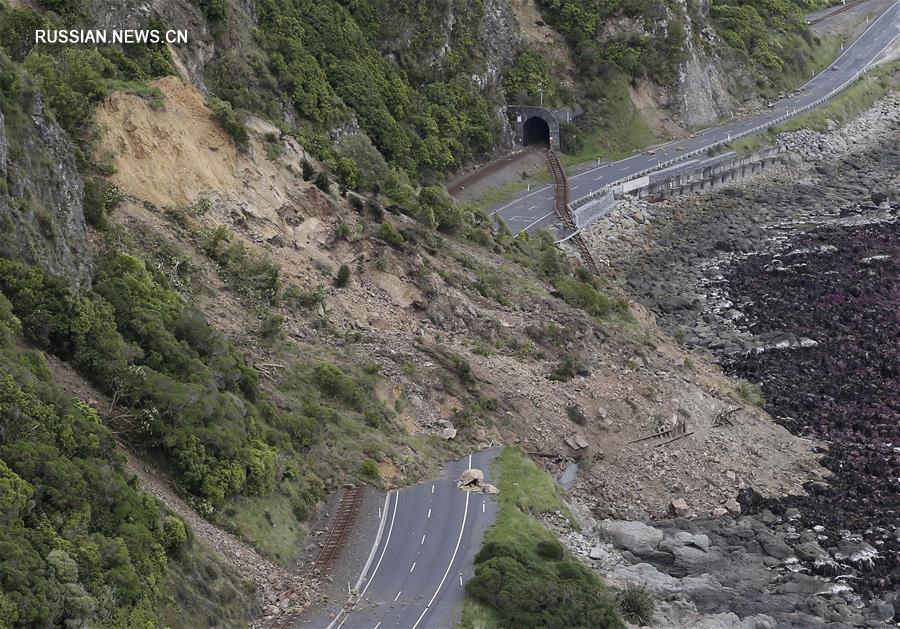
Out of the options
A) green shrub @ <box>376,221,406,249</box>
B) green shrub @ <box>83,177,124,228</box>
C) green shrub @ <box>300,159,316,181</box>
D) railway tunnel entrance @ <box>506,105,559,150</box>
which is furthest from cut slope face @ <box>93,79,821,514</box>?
railway tunnel entrance @ <box>506,105,559,150</box>

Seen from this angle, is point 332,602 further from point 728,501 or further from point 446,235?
point 446,235

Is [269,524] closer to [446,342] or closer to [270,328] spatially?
[270,328]

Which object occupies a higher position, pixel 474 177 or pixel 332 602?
pixel 474 177

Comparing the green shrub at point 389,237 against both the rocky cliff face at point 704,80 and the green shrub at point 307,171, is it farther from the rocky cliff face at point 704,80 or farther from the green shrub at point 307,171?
the rocky cliff face at point 704,80

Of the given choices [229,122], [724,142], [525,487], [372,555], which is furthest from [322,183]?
[724,142]

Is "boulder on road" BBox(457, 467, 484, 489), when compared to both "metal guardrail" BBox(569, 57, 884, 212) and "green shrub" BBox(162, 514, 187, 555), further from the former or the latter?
"metal guardrail" BBox(569, 57, 884, 212)

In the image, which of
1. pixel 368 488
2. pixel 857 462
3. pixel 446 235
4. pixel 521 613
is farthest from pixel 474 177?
pixel 521 613
